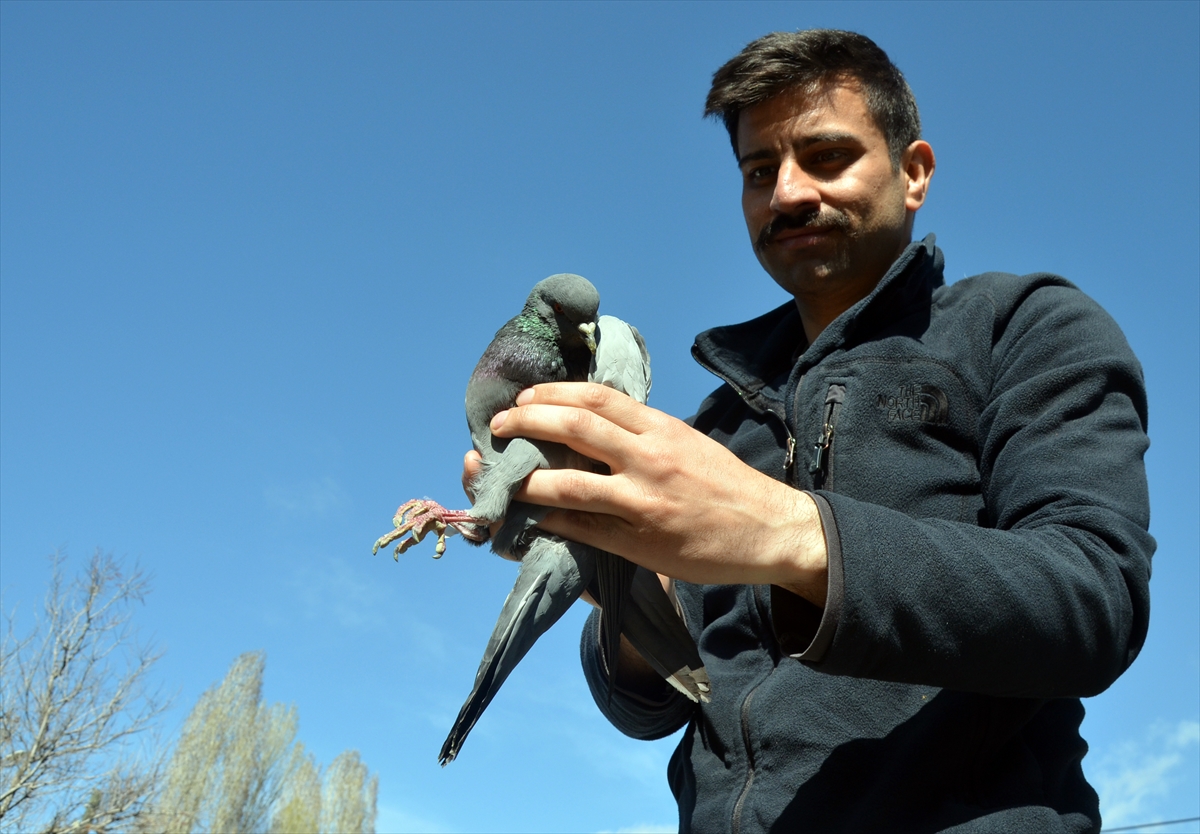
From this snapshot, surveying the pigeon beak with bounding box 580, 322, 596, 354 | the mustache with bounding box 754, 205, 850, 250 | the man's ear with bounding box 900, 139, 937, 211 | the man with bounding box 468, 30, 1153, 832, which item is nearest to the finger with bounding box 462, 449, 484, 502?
the man with bounding box 468, 30, 1153, 832

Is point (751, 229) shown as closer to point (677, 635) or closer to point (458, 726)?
point (677, 635)

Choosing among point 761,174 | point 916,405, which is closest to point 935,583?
point 916,405

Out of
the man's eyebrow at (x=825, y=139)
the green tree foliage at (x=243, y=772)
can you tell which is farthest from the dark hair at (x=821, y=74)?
the green tree foliage at (x=243, y=772)

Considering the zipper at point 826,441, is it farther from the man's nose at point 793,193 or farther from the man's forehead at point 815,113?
the man's forehead at point 815,113

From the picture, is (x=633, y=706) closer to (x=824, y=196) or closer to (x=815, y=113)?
(x=824, y=196)

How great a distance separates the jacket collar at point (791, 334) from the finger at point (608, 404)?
846 mm

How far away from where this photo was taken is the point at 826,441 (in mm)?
2346

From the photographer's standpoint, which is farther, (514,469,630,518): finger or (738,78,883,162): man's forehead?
(738,78,883,162): man's forehead

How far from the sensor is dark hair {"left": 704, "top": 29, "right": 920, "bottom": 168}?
3.14 meters

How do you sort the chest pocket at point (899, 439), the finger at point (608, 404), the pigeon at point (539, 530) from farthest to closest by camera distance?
the pigeon at point (539, 530), the chest pocket at point (899, 439), the finger at point (608, 404)

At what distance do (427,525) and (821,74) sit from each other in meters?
2.15

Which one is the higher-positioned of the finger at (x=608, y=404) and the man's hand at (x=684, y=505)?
the finger at (x=608, y=404)

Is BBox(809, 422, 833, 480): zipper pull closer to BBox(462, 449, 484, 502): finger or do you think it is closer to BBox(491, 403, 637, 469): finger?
BBox(491, 403, 637, 469): finger

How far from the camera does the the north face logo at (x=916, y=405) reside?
91.1 inches
